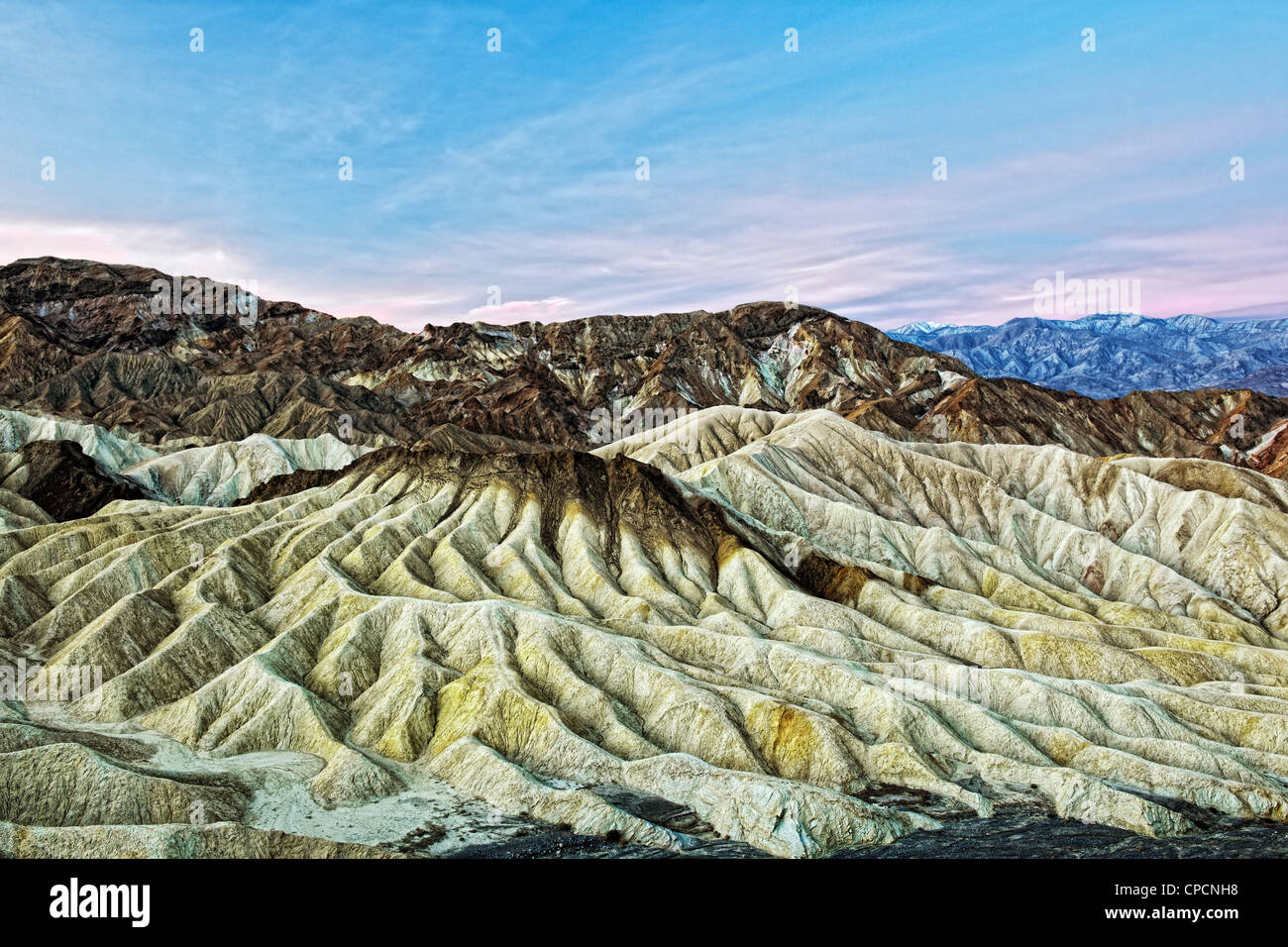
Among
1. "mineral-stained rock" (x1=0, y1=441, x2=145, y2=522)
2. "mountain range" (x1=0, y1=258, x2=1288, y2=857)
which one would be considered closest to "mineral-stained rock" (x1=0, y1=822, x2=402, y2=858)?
"mountain range" (x1=0, y1=258, x2=1288, y2=857)

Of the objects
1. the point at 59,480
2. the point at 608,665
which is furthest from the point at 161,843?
the point at 59,480

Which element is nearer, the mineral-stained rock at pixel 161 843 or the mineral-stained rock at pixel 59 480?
the mineral-stained rock at pixel 161 843

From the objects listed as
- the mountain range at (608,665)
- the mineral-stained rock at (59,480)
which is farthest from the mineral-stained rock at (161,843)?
the mineral-stained rock at (59,480)

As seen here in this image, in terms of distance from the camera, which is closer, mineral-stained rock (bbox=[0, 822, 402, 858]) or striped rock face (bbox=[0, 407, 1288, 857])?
mineral-stained rock (bbox=[0, 822, 402, 858])

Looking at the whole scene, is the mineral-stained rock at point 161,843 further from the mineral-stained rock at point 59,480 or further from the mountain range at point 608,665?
the mineral-stained rock at point 59,480

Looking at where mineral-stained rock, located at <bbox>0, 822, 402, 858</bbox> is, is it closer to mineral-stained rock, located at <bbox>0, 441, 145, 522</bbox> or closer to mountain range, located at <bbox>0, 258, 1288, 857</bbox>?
mountain range, located at <bbox>0, 258, 1288, 857</bbox>

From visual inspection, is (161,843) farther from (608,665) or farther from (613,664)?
(613,664)

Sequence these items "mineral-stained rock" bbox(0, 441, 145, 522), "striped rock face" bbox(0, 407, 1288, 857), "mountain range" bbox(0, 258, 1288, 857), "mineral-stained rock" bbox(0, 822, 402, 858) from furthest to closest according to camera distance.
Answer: "mineral-stained rock" bbox(0, 441, 145, 522), "striped rock face" bbox(0, 407, 1288, 857), "mountain range" bbox(0, 258, 1288, 857), "mineral-stained rock" bbox(0, 822, 402, 858)

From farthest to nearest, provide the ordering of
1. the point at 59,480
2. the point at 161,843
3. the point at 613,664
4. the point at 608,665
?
the point at 59,480 < the point at 608,665 < the point at 613,664 < the point at 161,843

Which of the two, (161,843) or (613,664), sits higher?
(161,843)
